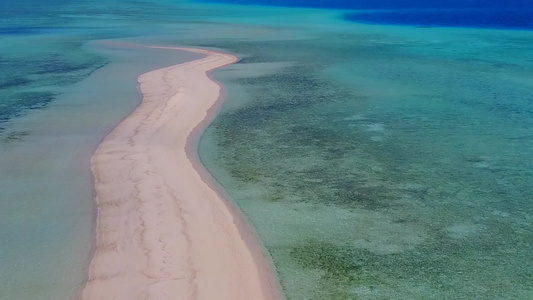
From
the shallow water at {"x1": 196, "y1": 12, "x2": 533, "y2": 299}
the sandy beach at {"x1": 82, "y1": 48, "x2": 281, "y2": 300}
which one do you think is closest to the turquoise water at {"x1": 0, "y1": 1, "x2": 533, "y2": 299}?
the shallow water at {"x1": 196, "y1": 12, "x2": 533, "y2": 299}

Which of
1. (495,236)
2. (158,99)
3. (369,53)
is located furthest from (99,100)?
(369,53)

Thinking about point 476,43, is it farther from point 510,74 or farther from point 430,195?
point 430,195

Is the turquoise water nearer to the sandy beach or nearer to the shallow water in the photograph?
the shallow water

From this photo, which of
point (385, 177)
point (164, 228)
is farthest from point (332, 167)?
point (164, 228)

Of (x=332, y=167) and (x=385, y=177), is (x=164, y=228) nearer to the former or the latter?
(x=332, y=167)

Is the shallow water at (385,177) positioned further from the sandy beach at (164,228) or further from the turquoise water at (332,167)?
the sandy beach at (164,228)

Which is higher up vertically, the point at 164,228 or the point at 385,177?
the point at 385,177

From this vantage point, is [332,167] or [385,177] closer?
[385,177]

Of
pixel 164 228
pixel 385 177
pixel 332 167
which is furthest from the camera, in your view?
pixel 332 167
